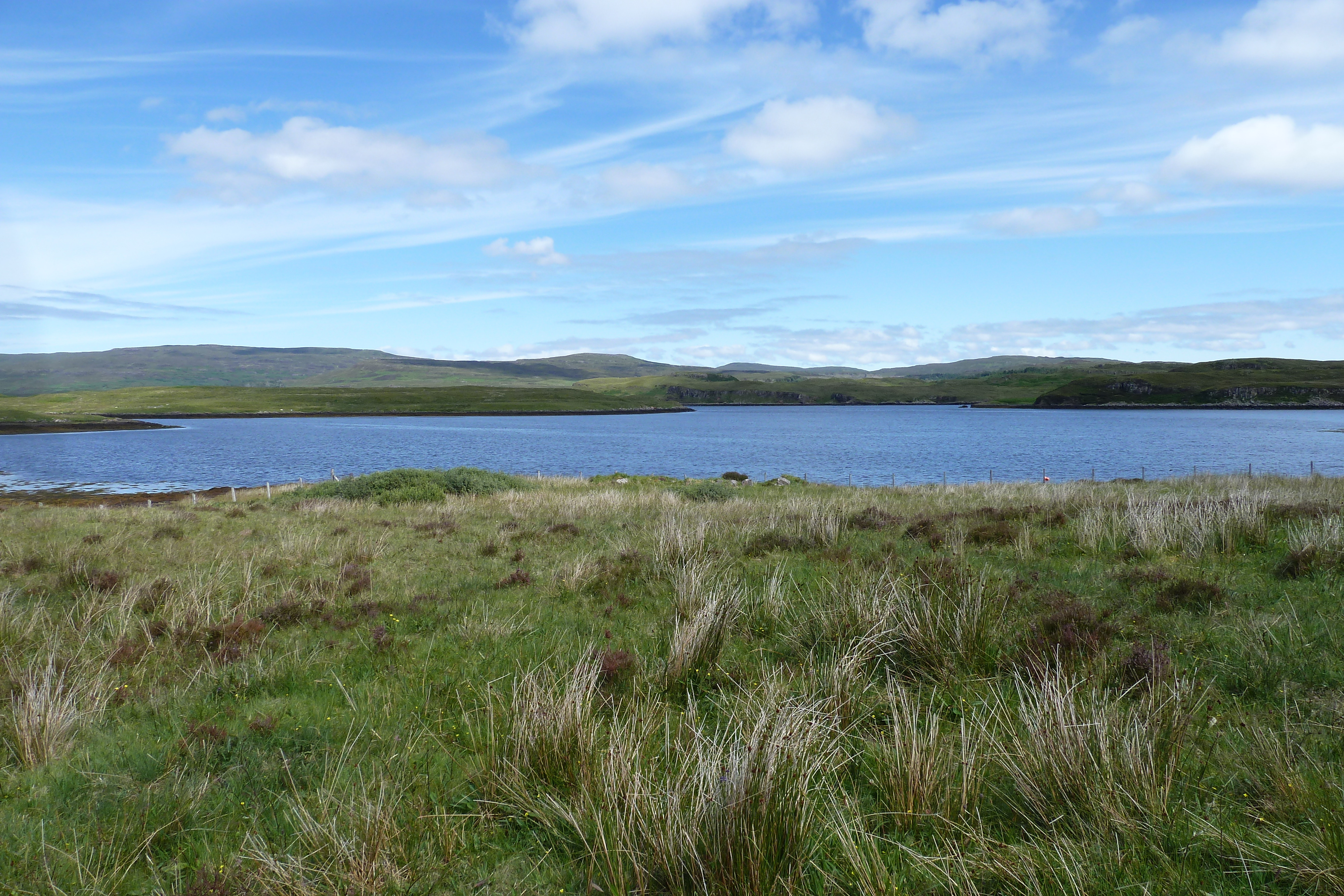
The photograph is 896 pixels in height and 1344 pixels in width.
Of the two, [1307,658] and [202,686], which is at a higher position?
[1307,658]

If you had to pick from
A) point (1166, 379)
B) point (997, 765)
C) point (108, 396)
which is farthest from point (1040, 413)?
point (108, 396)

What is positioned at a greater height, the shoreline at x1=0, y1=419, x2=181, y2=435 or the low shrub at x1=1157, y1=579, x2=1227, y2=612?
the low shrub at x1=1157, y1=579, x2=1227, y2=612

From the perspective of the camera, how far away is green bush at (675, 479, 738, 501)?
26.9 meters

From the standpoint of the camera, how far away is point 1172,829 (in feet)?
13.5

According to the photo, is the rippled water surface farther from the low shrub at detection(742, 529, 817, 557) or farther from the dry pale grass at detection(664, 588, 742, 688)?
the dry pale grass at detection(664, 588, 742, 688)

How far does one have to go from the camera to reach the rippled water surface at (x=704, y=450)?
193 ft

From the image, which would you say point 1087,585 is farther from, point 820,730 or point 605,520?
point 605,520

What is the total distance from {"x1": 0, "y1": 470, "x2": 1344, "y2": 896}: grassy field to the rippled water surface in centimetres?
3801

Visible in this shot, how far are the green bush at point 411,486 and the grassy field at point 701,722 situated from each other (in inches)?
568

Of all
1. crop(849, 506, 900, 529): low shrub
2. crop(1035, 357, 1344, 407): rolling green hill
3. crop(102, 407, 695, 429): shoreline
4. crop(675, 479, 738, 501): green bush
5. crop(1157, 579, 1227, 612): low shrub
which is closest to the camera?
crop(1157, 579, 1227, 612): low shrub

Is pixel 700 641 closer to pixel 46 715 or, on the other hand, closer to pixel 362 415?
pixel 46 715

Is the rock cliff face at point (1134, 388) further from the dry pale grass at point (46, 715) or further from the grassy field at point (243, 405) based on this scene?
the dry pale grass at point (46, 715)

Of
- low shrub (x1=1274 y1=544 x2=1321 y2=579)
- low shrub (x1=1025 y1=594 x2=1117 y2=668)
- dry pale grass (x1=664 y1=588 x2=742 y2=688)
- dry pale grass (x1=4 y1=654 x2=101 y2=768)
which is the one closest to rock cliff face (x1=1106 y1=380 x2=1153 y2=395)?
low shrub (x1=1274 y1=544 x2=1321 y2=579)

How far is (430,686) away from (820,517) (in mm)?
9572
